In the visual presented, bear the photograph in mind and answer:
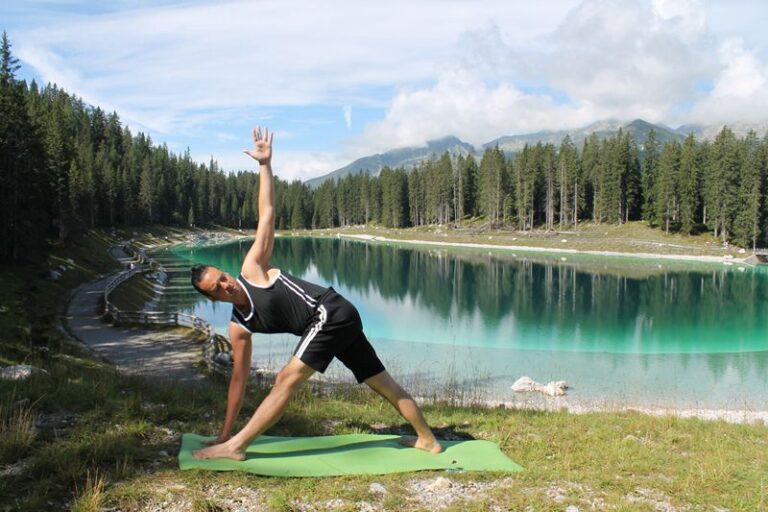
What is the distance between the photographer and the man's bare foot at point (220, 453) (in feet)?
15.1

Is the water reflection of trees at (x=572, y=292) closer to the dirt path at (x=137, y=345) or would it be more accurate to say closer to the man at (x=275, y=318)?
the dirt path at (x=137, y=345)

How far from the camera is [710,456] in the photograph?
5.39 meters

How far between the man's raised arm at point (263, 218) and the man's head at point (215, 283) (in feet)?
0.67

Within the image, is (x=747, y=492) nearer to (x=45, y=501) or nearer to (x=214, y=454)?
(x=214, y=454)

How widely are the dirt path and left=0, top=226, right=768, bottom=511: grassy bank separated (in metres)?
10.4

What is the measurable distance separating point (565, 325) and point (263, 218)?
28.1m

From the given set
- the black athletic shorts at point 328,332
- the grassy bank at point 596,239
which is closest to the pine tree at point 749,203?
the grassy bank at point 596,239

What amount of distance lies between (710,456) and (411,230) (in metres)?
104

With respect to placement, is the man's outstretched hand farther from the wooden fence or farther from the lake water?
the wooden fence

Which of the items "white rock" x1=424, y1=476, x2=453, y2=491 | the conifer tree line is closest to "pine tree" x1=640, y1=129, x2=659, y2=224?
the conifer tree line

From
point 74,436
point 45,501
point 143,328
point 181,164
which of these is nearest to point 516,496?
point 45,501

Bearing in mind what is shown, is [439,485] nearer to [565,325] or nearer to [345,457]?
[345,457]

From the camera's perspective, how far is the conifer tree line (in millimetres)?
38781

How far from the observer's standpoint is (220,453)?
15.2ft
